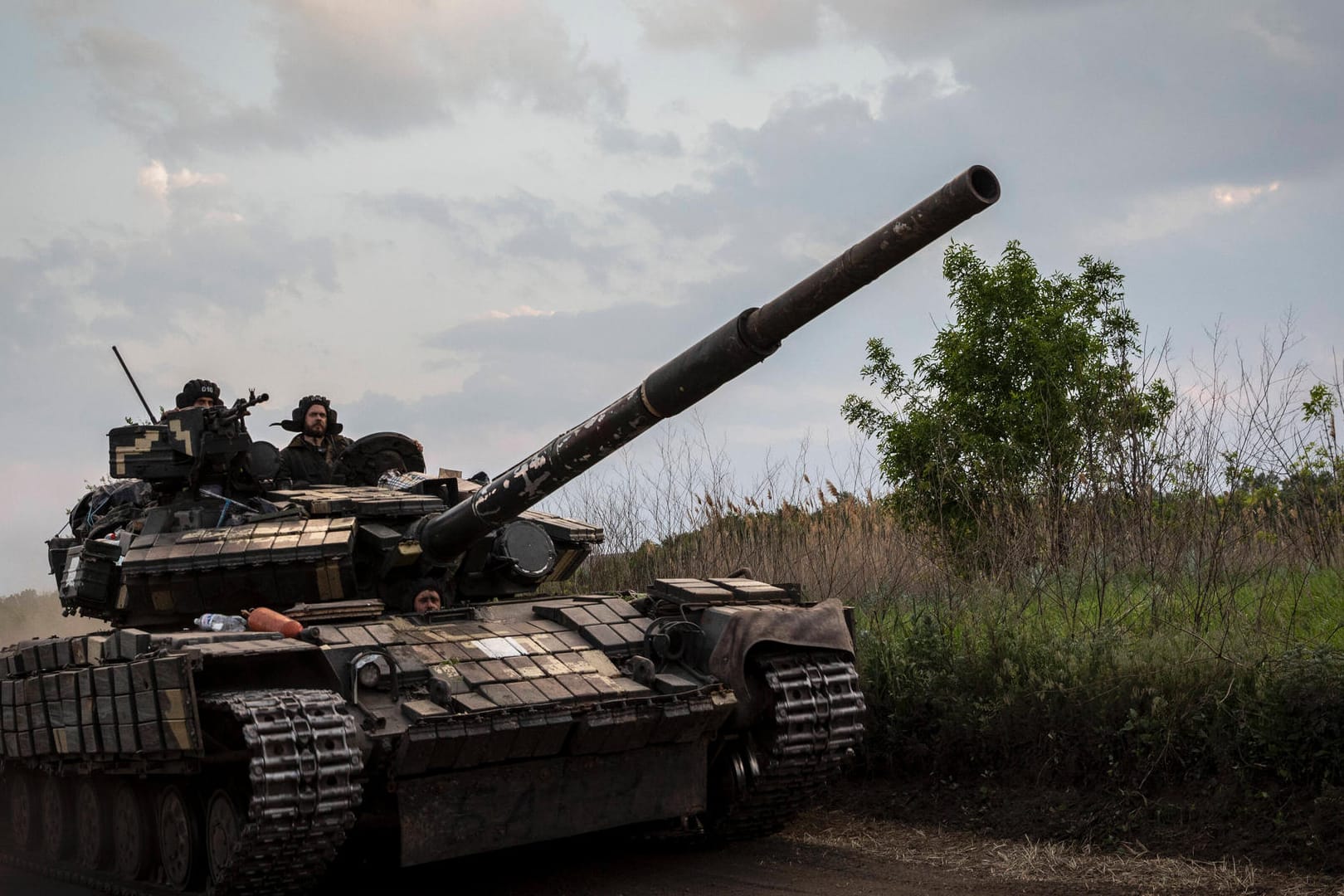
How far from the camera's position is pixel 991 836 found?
27.9ft

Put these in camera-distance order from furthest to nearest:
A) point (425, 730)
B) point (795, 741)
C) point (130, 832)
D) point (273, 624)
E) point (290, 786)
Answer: point (130, 832) < point (795, 741) < point (273, 624) < point (425, 730) < point (290, 786)

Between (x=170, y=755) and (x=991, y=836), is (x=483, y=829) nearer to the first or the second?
(x=170, y=755)

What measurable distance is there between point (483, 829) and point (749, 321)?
3.03 meters

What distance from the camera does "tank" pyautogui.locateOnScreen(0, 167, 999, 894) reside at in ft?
21.1

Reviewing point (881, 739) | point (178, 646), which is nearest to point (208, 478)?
point (178, 646)

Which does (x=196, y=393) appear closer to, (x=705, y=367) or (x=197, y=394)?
(x=197, y=394)

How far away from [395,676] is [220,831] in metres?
1.19

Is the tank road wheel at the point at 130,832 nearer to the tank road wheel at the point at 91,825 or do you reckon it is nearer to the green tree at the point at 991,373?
the tank road wheel at the point at 91,825

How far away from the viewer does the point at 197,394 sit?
1012 centimetres

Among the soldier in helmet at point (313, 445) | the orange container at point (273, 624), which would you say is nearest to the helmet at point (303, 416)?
the soldier in helmet at point (313, 445)

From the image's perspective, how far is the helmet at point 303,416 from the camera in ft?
33.0

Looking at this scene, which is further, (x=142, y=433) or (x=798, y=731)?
(x=142, y=433)

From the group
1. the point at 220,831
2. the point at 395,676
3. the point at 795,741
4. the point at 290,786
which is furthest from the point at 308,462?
the point at 795,741

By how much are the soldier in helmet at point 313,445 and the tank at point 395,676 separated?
20.2 inches
